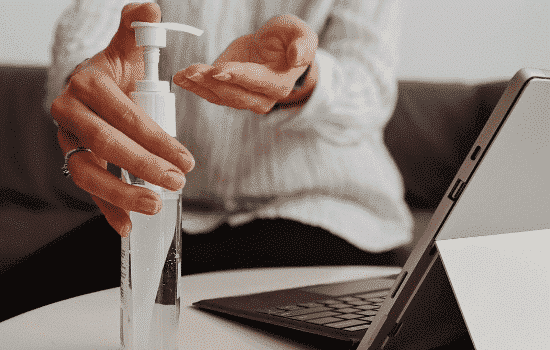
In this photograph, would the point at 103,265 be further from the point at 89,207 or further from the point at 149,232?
the point at 149,232

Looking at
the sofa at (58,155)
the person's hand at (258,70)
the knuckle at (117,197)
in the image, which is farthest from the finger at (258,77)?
the sofa at (58,155)

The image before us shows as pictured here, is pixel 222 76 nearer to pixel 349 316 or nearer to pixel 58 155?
Result: pixel 349 316

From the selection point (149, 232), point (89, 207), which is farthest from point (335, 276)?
point (89, 207)

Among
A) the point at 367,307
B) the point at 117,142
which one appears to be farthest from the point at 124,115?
the point at 367,307

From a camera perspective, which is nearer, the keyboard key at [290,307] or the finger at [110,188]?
the finger at [110,188]

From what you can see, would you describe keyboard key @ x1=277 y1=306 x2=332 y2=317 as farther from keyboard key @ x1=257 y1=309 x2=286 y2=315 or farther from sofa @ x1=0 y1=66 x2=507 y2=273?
sofa @ x1=0 y1=66 x2=507 y2=273

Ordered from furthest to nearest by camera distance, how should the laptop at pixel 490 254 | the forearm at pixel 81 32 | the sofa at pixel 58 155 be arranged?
1. the sofa at pixel 58 155
2. the forearm at pixel 81 32
3. the laptop at pixel 490 254

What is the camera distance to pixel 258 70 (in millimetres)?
377

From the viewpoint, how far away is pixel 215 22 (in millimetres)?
1015

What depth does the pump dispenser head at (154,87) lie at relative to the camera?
0.28 metres

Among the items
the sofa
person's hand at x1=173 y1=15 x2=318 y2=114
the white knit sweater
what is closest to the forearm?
the white knit sweater

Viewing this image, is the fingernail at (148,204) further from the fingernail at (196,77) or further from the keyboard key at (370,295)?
the keyboard key at (370,295)

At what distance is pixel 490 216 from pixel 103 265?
30.4 inches

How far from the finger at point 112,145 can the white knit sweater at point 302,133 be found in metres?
0.62
